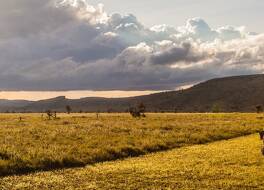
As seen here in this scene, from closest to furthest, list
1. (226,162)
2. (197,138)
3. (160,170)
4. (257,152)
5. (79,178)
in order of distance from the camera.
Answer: (79,178), (160,170), (226,162), (257,152), (197,138)

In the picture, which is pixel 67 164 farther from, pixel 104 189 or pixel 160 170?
pixel 104 189

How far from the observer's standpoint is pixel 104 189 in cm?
2294

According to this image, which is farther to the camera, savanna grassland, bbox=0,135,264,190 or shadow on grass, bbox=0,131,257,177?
shadow on grass, bbox=0,131,257,177

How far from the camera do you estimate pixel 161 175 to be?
26.4 metres

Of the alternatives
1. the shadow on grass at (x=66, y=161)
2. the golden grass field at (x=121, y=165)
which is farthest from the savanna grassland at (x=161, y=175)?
the shadow on grass at (x=66, y=161)

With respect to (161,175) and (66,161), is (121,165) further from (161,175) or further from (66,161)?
(161,175)

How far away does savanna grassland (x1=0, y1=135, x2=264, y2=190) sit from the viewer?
78.1 ft

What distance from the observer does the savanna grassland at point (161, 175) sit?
23.8 meters

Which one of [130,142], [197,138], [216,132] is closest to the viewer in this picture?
[130,142]

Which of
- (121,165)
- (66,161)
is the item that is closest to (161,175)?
(121,165)

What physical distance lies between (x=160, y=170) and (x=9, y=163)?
30.2 feet

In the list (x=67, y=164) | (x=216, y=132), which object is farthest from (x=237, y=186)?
(x=216, y=132)

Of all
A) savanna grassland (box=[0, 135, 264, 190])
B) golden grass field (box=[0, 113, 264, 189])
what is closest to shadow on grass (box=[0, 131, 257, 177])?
golden grass field (box=[0, 113, 264, 189])

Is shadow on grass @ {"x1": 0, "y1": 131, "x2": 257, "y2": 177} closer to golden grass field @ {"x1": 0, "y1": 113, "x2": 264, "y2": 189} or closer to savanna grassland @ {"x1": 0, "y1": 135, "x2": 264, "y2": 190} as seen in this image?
golden grass field @ {"x1": 0, "y1": 113, "x2": 264, "y2": 189}
